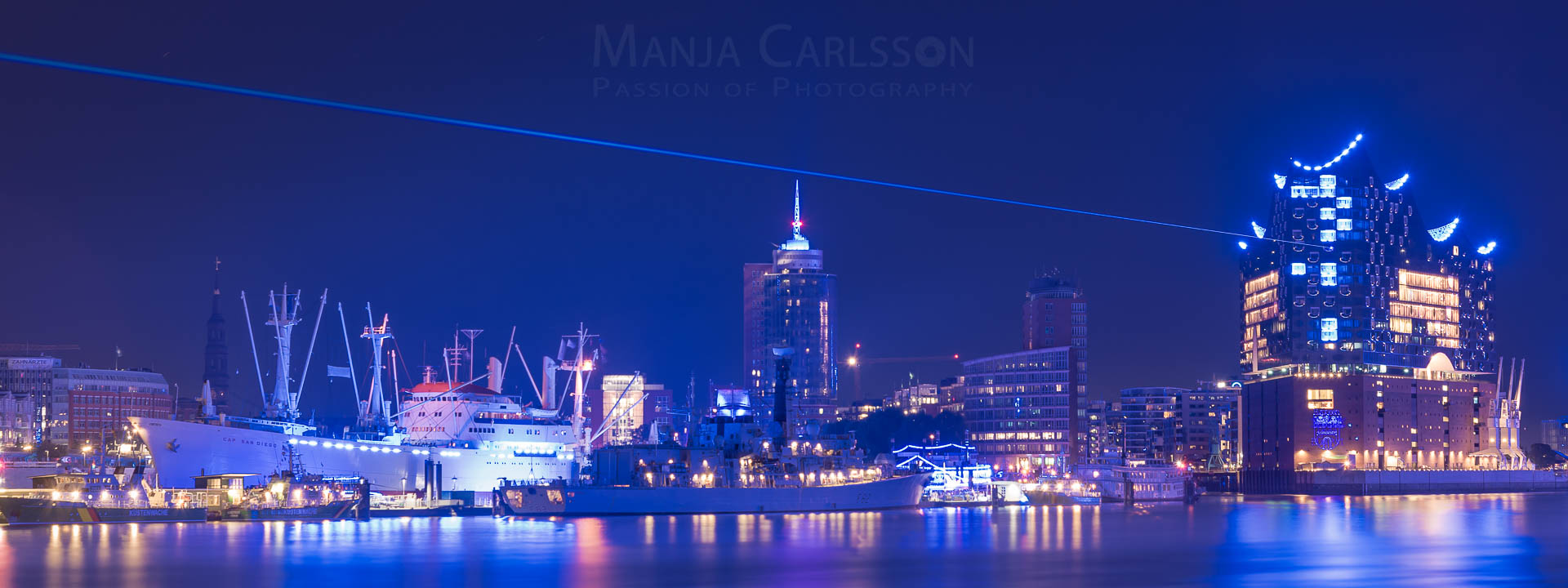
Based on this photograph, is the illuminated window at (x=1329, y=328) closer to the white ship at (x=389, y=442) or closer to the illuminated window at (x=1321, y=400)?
the illuminated window at (x=1321, y=400)

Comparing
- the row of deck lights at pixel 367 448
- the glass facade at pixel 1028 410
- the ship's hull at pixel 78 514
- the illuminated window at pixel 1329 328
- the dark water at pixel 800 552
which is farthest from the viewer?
the glass facade at pixel 1028 410

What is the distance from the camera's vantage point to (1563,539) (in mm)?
77875

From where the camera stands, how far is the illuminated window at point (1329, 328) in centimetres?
17112

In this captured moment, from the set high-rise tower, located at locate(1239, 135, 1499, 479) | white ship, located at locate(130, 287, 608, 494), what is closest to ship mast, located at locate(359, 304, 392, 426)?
white ship, located at locate(130, 287, 608, 494)

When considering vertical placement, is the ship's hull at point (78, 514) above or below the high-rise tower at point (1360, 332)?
below

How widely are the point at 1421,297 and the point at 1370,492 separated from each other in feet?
110

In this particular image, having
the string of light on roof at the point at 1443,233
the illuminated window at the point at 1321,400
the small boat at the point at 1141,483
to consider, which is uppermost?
the string of light on roof at the point at 1443,233

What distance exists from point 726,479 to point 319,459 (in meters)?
27.0

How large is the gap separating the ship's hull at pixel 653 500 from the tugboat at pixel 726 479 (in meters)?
0.05

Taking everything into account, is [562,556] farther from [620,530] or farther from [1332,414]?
[1332,414]

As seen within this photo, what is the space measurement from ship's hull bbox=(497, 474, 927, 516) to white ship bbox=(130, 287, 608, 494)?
2154 millimetres

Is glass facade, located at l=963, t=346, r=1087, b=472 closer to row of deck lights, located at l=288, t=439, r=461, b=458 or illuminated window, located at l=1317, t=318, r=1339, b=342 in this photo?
illuminated window, located at l=1317, t=318, r=1339, b=342

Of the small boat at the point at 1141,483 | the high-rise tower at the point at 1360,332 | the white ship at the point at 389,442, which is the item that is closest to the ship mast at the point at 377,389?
the white ship at the point at 389,442

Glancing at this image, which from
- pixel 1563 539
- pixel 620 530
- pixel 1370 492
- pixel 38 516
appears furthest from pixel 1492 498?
pixel 38 516
